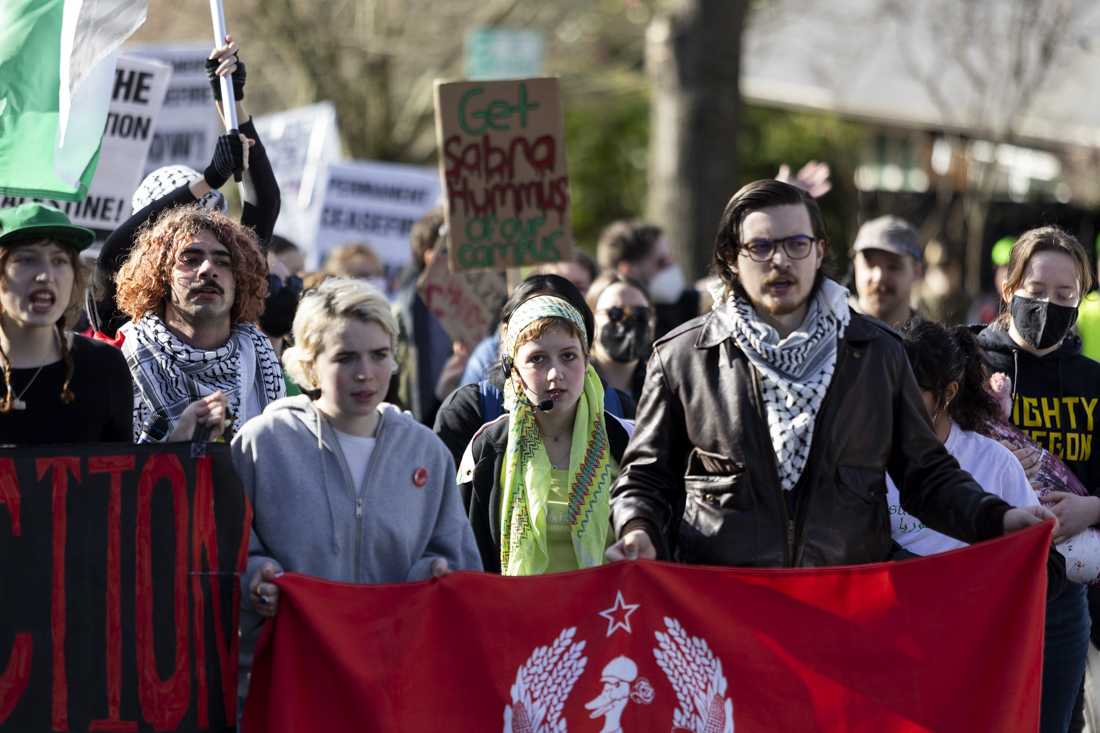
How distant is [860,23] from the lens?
926 inches

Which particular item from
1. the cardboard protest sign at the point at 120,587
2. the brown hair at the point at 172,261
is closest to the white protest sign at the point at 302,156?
the brown hair at the point at 172,261

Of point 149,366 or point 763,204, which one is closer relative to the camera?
point 763,204

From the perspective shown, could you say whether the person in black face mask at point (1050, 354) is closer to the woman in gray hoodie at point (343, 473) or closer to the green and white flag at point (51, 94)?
the woman in gray hoodie at point (343, 473)

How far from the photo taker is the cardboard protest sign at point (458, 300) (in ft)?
29.6

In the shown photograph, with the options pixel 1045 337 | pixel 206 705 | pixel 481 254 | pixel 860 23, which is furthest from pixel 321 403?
pixel 860 23

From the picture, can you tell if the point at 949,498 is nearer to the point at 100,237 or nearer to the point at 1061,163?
the point at 100,237

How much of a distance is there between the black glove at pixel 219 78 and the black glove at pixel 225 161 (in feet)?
1.14

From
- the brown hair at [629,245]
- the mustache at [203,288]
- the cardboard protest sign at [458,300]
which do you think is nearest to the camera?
the mustache at [203,288]

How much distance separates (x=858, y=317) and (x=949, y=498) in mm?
525

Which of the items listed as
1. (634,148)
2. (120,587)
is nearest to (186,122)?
(120,587)

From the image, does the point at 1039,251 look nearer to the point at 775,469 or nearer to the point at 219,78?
the point at 775,469

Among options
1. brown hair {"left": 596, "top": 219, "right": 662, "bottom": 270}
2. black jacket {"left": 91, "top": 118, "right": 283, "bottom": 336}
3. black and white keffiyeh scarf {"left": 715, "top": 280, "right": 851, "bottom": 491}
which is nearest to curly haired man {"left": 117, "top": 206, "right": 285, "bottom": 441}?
black jacket {"left": 91, "top": 118, "right": 283, "bottom": 336}

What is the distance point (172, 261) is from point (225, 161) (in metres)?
0.83

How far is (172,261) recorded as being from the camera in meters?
5.51
